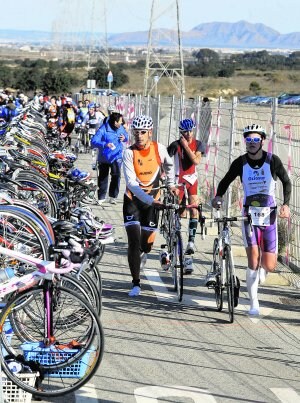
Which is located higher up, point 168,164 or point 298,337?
point 168,164

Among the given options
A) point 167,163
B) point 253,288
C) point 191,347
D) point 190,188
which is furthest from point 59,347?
point 190,188

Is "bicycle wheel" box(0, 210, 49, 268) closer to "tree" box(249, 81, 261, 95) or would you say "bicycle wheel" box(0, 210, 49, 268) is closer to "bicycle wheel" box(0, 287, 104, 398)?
"bicycle wheel" box(0, 287, 104, 398)

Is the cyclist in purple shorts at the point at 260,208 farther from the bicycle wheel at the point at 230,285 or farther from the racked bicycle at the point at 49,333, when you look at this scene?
the racked bicycle at the point at 49,333

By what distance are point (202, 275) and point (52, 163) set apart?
14.1 feet

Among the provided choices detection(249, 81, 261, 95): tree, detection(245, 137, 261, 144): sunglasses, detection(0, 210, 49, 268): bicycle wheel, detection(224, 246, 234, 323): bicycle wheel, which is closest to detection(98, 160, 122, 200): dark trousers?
detection(245, 137, 261, 144): sunglasses

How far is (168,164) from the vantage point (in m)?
11.2

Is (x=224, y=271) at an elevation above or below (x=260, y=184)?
below

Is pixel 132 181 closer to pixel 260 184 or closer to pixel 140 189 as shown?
pixel 140 189

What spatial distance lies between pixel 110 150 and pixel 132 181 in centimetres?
778

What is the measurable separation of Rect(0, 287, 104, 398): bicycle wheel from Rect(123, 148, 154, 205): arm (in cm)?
→ 347

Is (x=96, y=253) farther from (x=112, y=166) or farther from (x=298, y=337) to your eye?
(x=112, y=166)

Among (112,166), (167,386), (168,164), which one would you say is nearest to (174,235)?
(168,164)

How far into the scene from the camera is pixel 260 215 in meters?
9.95

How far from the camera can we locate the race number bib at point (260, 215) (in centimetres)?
992
